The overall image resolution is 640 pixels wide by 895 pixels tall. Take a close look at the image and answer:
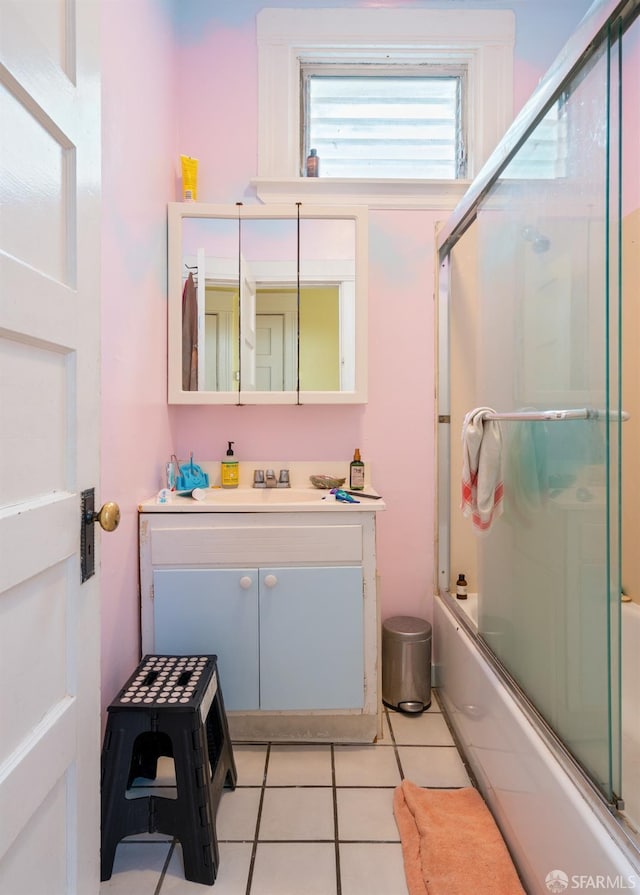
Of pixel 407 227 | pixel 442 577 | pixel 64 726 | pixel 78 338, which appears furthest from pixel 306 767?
pixel 407 227

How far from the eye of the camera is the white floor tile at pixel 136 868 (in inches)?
45.7

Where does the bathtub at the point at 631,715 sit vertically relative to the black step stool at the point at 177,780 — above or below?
above

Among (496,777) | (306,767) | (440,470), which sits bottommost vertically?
(306,767)

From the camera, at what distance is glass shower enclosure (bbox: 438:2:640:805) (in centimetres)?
93

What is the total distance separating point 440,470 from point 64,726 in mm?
1679

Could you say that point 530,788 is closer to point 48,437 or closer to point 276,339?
point 48,437

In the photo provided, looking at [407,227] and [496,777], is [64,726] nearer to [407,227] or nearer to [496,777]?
[496,777]

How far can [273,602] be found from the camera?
1.67 m

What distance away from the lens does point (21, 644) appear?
2.13ft

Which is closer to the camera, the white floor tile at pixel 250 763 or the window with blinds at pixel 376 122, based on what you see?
the white floor tile at pixel 250 763

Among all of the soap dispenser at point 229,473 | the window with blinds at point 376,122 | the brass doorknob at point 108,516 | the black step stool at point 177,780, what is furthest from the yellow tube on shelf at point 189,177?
the black step stool at point 177,780

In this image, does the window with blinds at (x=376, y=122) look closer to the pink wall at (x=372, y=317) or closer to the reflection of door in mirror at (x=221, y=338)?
the pink wall at (x=372, y=317)

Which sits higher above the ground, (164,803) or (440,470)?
(440,470)

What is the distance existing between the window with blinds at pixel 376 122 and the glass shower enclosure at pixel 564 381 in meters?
0.78
